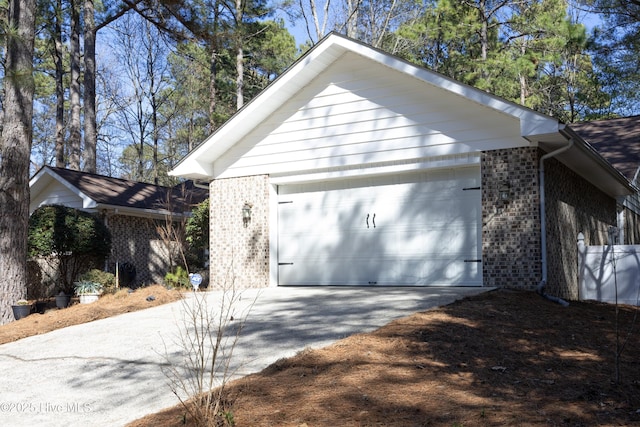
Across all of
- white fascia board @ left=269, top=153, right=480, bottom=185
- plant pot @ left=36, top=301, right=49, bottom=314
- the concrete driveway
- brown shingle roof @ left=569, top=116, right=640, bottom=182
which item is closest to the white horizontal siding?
white fascia board @ left=269, top=153, right=480, bottom=185

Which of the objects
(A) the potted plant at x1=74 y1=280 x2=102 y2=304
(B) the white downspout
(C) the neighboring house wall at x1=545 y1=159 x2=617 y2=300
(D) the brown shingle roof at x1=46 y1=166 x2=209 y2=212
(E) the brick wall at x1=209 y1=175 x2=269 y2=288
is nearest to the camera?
(B) the white downspout

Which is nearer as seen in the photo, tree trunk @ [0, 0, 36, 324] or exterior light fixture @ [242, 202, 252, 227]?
tree trunk @ [0, 0, 36, 324]

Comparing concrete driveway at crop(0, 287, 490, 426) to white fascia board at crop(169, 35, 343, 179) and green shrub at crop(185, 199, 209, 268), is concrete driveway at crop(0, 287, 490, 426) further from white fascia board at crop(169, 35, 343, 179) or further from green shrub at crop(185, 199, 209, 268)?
green shrub at crop(185, 199, 209, 268)

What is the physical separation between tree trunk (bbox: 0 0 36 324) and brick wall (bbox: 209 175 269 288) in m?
3.73

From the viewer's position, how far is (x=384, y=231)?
37.8ft

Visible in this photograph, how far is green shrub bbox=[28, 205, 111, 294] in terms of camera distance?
44.2ft

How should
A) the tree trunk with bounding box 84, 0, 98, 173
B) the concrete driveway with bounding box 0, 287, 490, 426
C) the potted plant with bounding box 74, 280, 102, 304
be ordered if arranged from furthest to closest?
the tree trunk with bounding box 84, 0, 98, 173
the potted plant with bounding box 74, 280, 102, 304
the concrete driveway with bounding box 0, 287, 490, 426

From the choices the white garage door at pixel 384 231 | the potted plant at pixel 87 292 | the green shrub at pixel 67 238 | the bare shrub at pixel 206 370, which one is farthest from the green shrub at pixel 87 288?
the bare shrub at pixel 206 370

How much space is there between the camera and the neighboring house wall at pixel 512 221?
994cm

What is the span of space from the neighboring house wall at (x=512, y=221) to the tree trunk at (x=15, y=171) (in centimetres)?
838

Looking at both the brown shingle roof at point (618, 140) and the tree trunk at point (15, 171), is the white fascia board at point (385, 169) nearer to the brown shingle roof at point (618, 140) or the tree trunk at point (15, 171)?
the tree trunk at point (15, 171)

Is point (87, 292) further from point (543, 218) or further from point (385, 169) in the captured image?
point (543, 218)

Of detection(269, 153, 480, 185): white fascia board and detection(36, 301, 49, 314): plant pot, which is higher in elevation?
detection(269, 153, 480, 185): white fascia board

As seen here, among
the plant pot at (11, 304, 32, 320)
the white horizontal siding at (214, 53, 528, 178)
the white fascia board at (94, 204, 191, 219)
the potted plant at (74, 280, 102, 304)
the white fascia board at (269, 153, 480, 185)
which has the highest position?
the white horizontal siding at (214, 53, 528, 178)
